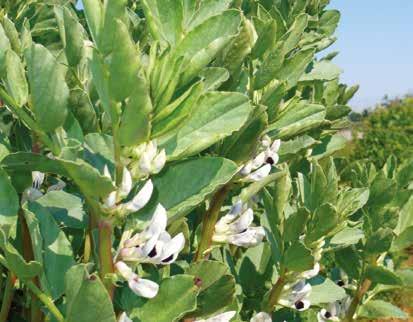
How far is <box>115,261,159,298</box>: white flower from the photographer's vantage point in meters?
0.96

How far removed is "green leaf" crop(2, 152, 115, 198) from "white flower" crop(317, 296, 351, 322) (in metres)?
1.09

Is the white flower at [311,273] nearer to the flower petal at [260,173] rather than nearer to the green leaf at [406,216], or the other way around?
the flower petal at [260,173]

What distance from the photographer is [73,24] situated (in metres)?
1.00

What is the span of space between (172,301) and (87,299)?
0.21m

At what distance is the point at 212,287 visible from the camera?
1.23 meters

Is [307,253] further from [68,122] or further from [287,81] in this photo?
[68,122]

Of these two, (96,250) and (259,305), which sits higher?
(96,250)

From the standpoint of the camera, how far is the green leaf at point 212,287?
3.84 feet

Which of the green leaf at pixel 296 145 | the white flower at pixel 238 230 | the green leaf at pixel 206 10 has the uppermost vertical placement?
the green leaf at pixel 206 10

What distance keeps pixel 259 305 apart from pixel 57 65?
0.94 m

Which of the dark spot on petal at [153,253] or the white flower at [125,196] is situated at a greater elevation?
the white flower at [125,196]

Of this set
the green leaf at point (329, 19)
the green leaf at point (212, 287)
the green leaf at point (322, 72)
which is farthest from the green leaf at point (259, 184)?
the green leaf at point (329, 19)

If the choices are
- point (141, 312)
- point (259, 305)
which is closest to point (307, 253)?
point (259, 305)

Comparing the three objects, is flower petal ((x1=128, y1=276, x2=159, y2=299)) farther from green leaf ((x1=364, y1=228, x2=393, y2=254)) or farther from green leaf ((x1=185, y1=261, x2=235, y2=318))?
green leaf ((x1=364, y1=228, x2=393, y2=254))
